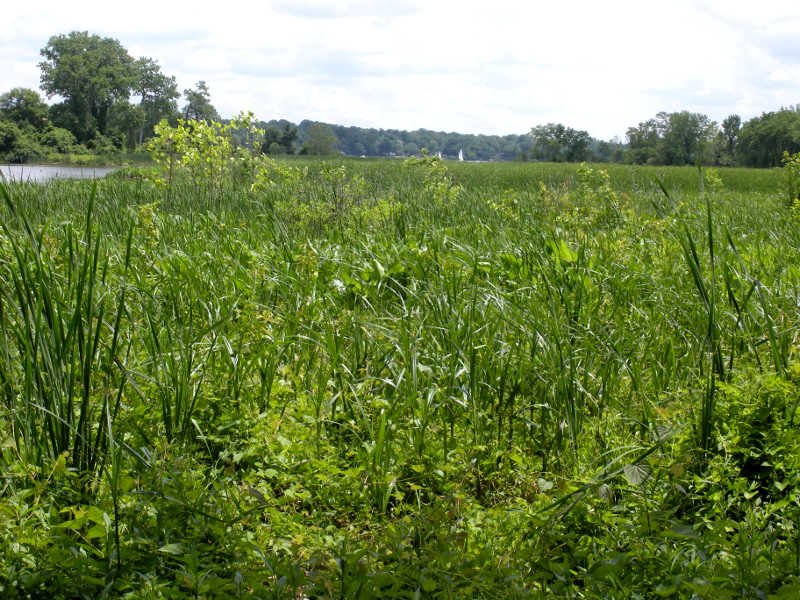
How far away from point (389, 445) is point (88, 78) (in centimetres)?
6291

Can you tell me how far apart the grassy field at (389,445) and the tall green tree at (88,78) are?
59866 mm

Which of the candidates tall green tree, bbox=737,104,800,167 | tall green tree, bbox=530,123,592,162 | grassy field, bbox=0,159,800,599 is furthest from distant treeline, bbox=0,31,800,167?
grassy field, bbox=0,159,800,599

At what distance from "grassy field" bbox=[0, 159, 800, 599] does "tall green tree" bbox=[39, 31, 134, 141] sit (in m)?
59.9

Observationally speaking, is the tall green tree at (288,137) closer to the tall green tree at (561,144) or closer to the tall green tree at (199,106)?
the tall green tree at (199,106)

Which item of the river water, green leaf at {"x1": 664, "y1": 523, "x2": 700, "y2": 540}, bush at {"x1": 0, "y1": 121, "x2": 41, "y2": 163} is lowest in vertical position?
green leaf at {"x1": 664, "y1": 523, "x2": 700, "y2": 540}

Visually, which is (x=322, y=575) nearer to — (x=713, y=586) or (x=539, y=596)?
(x=539, y=596)

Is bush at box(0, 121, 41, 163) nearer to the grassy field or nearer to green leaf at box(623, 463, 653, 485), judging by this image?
the grassy field

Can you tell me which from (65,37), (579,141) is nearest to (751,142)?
(579,141)

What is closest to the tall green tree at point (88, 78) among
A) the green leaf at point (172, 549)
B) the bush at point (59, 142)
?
the bush at point (59, 142)

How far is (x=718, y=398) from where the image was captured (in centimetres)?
209

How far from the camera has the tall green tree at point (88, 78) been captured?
170 ft

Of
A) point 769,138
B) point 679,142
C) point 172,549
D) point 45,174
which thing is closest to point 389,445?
point 172,549

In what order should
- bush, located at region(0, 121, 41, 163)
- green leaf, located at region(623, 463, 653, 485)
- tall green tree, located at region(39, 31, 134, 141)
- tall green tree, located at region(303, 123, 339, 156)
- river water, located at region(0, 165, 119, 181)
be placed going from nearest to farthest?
green leaf, located at region(623, 463, 653, 485), river water, located at region(0, 165, 119, 181), bush, located at region(0, 121, 41, 163), tall green tree, located at region(39, 31, 134, 141), tall green tree, located at region(303, 123, 339, 156)

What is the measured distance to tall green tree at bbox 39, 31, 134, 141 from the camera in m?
51.9
